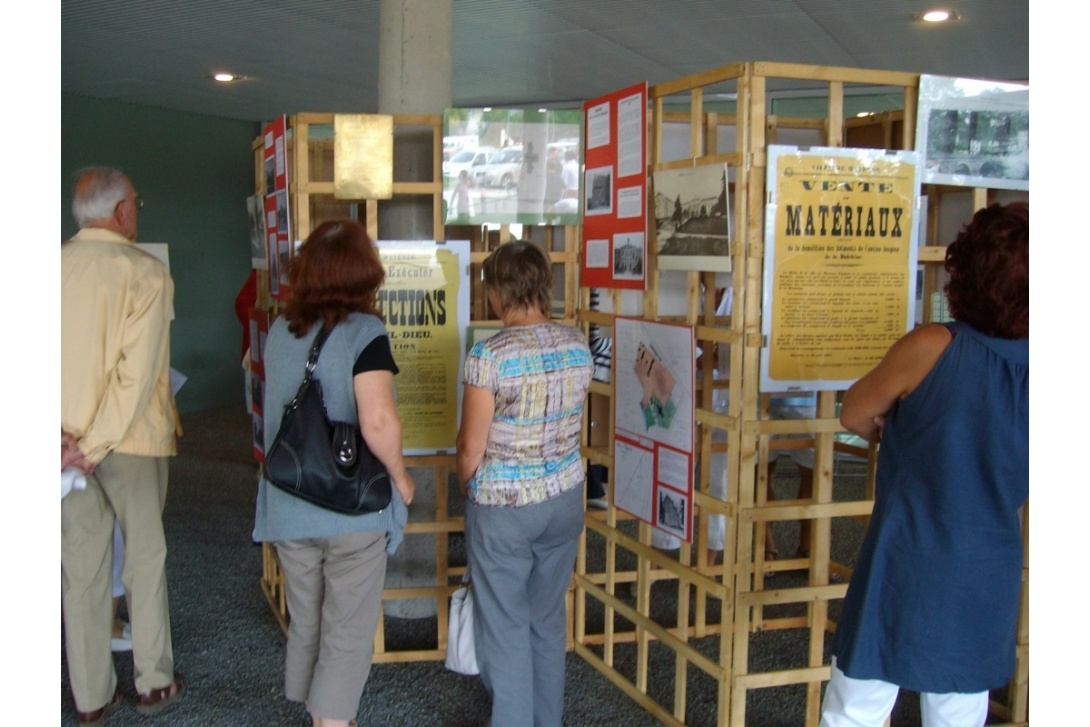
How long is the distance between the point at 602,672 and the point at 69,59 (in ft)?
17.8

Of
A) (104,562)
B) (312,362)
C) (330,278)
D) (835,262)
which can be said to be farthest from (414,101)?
(104,562)

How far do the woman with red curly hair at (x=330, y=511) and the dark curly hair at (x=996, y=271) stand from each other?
4.46 ft

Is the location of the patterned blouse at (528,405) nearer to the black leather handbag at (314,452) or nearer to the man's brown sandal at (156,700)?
the black leather handbag at (314,452)

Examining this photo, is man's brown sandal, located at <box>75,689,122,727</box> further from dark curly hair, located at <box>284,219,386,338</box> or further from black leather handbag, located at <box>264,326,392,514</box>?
dark curly hair, located at <box>284,219,386,338</box>

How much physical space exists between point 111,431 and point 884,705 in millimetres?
2162

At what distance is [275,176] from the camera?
3.54m

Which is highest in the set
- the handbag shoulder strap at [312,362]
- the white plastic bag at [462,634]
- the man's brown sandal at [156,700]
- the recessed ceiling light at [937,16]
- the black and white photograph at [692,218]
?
the recessed ceiling light at [937,16]

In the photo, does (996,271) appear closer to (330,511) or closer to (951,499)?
(951,499)

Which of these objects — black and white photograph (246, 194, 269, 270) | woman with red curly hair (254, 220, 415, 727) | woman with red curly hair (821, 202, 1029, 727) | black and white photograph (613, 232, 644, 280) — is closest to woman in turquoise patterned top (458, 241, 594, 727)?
woman with red curly hair (254, 220, 415, 727)

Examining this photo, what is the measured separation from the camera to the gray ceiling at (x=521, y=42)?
5.12m

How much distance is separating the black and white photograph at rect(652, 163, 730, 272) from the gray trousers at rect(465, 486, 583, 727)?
0.74 metres

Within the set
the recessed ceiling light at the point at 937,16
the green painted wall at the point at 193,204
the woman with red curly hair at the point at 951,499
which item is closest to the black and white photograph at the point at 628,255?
the woman with red curly hair at the point at 951,499

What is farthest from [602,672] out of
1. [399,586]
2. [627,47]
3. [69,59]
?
[69,59]

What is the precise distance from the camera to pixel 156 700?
10.2 ft
